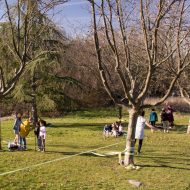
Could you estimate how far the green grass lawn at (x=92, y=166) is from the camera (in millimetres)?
11445

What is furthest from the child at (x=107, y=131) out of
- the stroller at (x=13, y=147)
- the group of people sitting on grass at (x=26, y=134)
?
the stroller at (x=13, y=147)

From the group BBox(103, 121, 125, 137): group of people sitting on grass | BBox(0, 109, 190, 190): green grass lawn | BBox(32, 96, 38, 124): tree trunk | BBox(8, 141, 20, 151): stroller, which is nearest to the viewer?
BBox(0, 109, 190, 190): green grass lawn

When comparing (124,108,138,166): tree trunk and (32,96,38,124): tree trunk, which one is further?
(32,96,38,124): tree trunk

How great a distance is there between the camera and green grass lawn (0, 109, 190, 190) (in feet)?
37.6

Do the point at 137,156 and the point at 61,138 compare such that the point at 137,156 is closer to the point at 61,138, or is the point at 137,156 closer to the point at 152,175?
the point at 152,175

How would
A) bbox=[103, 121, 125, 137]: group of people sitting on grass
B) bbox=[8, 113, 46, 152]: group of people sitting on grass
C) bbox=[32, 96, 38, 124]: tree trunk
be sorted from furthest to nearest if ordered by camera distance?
bbox=[32, 96, 38, 124]: tree trunk
bbox=[103, 121, 125, 137]: group of people sitting on grass
bbox=[8, 113, 46, 152]: group of people sitting on grass

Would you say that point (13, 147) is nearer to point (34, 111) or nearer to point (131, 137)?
point (131, 137)

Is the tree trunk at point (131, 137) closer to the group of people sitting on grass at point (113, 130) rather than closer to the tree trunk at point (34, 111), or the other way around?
the group of people sitting on grass at point (113, 130)

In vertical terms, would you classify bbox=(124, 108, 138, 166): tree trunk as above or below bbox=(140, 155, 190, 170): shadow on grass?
above

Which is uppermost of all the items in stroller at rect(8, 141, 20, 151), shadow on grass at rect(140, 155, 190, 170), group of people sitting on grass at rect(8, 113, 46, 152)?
group of people sitting on grass at rect(8, 113, 46, 152)

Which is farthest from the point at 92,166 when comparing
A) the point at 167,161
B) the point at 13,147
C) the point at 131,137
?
the point at 13,147

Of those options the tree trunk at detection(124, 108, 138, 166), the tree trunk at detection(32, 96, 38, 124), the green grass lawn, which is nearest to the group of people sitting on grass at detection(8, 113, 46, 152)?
the green grass lawn

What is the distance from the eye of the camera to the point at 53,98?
2891cm

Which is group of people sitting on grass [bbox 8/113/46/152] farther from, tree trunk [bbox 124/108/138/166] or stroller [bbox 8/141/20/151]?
tree trunk [bbox 124/108/138/166]
